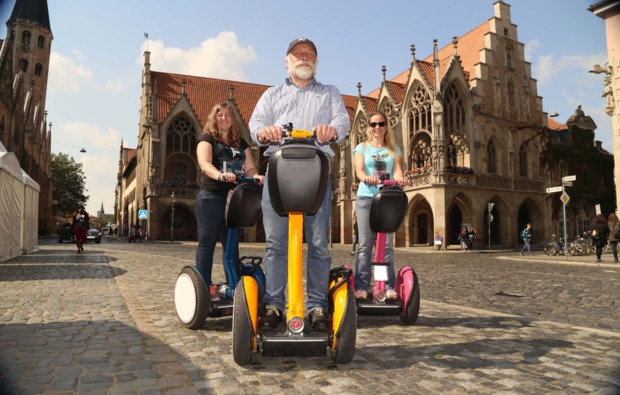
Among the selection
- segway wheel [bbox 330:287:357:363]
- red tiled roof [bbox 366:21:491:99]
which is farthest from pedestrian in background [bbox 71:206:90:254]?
red tiled roof [bbox 366:21:491:99]

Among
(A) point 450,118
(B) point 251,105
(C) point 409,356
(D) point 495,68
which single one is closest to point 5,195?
(C) point 409,356

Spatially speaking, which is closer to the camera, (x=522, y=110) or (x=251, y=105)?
(x=522, y=110)

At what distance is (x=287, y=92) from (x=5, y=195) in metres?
10.3

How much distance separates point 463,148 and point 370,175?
86.2 feet

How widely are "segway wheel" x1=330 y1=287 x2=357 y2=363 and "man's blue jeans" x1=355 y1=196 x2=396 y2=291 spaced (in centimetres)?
166

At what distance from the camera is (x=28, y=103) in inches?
1538

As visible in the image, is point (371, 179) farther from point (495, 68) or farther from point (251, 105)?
point (251, 105)

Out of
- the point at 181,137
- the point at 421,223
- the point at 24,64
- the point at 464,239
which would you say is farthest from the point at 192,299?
the point at 24,64

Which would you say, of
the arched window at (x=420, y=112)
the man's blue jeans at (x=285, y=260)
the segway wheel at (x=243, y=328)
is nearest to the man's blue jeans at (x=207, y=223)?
the man's blue jeans at (x=285, y=260)

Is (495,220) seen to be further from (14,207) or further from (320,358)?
(320,358)

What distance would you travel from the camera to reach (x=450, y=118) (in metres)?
28.7

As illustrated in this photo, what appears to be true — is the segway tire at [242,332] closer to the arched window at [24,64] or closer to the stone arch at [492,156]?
the stone arch at [492,156]

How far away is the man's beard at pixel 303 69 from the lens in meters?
3.03

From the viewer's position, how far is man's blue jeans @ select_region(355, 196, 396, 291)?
4.26 m
